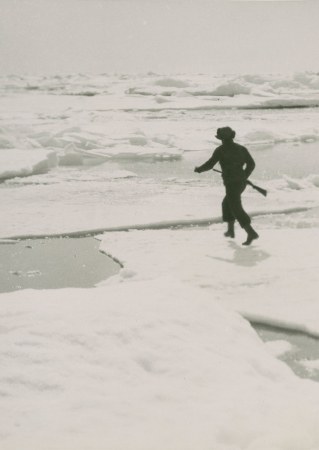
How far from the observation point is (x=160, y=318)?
3.59 meters

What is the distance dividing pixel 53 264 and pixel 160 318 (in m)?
2.53

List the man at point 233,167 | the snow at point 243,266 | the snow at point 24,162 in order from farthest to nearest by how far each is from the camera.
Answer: the snow at point 24,162 → the man at point 233,167 → the snow at point 243,266

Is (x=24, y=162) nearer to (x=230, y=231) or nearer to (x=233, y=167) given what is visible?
(x=230, y=231)

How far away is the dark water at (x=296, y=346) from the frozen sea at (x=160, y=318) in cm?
5

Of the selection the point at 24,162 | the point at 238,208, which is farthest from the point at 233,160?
the point at 24,162

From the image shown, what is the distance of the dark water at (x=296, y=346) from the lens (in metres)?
3.65

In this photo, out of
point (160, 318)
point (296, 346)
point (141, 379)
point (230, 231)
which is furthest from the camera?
point (230, 231)

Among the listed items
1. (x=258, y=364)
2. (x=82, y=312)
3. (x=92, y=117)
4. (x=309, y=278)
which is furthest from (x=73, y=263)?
(x=92, y=117)

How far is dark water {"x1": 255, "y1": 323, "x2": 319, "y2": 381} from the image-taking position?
3.65m

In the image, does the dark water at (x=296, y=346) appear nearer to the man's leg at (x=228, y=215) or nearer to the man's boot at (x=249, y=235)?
the man's boot at (x=249, y=235)

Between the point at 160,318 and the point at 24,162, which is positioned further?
the point at 24,162

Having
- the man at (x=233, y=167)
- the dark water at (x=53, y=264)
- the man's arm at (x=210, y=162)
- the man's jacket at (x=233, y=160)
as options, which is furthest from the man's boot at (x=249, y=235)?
the dark water at (x=53, y=264)

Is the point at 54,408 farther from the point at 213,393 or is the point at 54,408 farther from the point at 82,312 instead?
the point at 82,312

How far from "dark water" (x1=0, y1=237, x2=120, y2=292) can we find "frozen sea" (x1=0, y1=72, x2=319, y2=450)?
0.59ft
